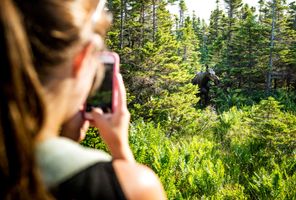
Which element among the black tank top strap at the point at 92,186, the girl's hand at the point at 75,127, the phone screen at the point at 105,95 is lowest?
the black tank top strap at the point at 92,186

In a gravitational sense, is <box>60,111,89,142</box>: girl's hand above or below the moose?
above

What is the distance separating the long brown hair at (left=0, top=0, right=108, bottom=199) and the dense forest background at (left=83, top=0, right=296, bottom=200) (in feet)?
28.1

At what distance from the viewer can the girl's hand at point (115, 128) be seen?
0.95 metres

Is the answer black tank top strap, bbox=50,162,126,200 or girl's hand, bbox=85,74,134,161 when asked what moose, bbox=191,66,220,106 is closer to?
girl's hand, bbox=85,74,134,161

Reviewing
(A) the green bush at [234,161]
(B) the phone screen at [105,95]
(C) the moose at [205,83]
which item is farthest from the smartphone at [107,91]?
(C) the moose at [205,83]

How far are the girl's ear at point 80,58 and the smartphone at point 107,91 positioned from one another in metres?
0.25

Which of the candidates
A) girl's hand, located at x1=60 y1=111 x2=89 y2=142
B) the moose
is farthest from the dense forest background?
girl's hand, located at x1=60 y1=111 x2=89 y2=142

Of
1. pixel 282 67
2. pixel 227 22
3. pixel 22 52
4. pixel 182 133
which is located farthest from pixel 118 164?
pixel 227 22

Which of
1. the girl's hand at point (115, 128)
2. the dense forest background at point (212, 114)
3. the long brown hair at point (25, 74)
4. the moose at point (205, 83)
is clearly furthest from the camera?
the moose at point (205, 83)

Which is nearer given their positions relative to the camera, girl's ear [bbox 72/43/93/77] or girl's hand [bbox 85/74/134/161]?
girl's ear [bbox 72/43/93/77]

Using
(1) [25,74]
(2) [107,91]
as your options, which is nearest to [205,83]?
(2) [107,91]

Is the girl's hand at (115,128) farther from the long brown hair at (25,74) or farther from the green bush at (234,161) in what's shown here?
the green bush at (234,161)

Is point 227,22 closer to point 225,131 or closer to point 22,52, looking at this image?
point 225,131

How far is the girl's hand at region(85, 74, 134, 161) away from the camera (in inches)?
37.4
